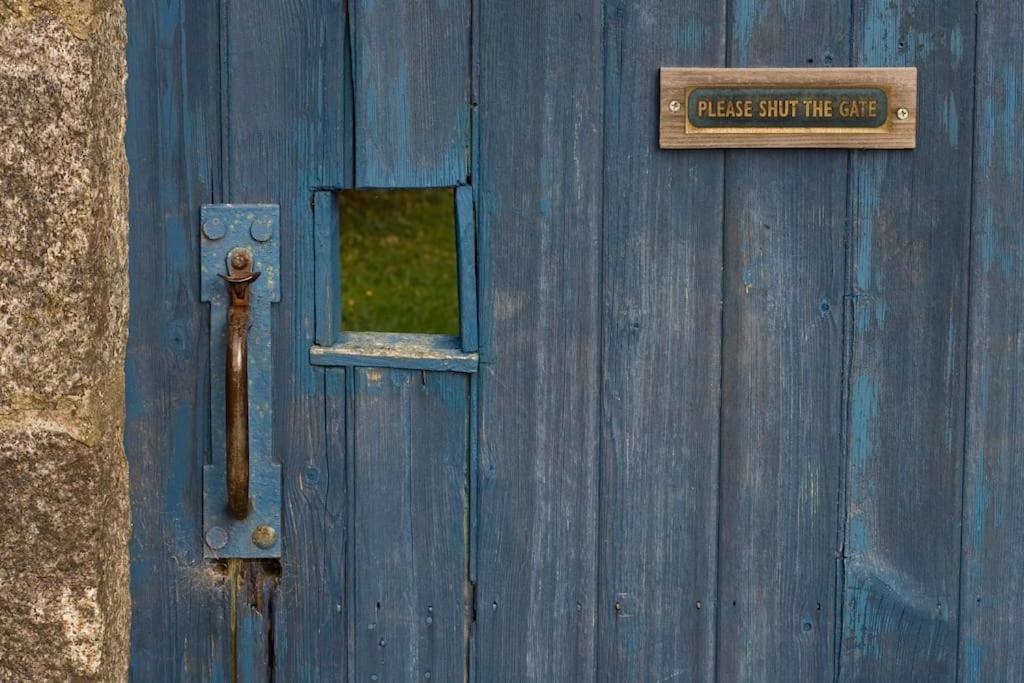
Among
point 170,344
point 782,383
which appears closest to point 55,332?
point 170,344

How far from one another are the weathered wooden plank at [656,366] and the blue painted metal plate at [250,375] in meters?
0.38

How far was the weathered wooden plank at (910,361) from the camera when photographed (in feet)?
5.26

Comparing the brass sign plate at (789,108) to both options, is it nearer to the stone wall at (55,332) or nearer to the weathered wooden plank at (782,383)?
the weathered wooden plank at (782,383)

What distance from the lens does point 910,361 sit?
1630 mm

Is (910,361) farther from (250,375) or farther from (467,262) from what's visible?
(250,375)

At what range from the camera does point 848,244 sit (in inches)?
64.1

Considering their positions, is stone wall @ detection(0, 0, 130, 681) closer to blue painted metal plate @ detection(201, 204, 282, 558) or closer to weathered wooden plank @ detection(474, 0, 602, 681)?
blue painted metal plate @ detection(201, 204, 282, 558)

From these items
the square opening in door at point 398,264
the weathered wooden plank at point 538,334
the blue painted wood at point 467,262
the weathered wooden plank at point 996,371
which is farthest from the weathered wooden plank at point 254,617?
the square opening in door at point 398,264

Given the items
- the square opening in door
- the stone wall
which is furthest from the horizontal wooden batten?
the square opening in door

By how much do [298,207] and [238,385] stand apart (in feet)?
0.70

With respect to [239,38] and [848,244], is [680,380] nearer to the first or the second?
[848,244]

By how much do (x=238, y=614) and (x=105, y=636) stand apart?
0.61 feet

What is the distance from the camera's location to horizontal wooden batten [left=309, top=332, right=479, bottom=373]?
1661 millimetres

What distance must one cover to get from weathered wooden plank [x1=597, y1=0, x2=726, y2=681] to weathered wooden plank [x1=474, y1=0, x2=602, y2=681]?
0.07 feet
